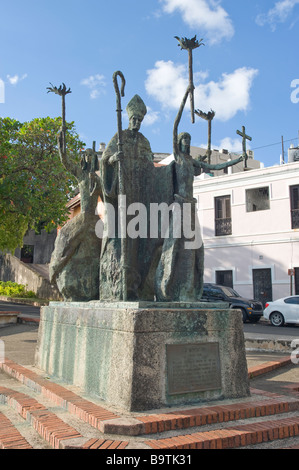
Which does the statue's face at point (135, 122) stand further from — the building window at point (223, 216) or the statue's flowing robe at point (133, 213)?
the building window at point (223, 216)

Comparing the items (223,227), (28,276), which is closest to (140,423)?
(223,227)

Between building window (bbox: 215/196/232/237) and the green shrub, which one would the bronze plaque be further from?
the green shrub

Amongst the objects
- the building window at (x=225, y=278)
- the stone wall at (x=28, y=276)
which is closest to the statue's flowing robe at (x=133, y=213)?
the building window at (x=225, y=278)

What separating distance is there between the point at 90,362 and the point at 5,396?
0.97m

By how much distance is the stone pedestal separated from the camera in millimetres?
3939

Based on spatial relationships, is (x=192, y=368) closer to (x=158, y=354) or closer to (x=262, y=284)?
(x=158, y=354)

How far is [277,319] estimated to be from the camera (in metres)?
15.4

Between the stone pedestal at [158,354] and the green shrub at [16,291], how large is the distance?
19.7 m

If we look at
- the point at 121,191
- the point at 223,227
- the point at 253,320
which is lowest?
the point at 253,320

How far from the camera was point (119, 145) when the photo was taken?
5.15m

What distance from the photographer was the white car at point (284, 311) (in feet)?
49.4

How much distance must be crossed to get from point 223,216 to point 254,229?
1.95 m
